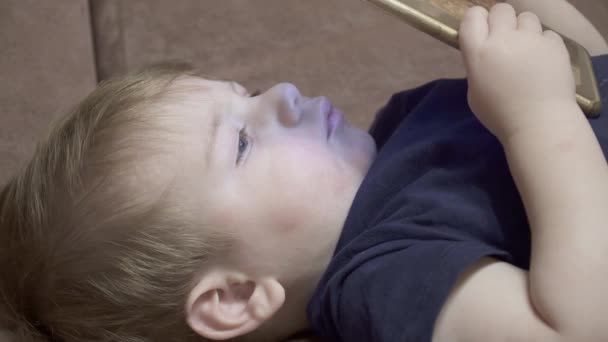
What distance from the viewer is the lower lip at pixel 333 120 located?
0.74m

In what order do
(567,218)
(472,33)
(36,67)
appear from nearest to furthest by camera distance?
1. (567,218)
2. (472,33)
3. (36,67)

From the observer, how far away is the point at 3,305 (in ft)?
2.46

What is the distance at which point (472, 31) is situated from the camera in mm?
651

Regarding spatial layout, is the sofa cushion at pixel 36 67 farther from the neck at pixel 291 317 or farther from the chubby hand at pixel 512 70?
the chubby hand at pixel 512 70

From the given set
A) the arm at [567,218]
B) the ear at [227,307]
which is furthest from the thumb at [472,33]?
the ear at [227,307]

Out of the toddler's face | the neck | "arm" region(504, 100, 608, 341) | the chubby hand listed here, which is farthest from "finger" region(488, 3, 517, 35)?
the neck

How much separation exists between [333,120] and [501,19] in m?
0.22

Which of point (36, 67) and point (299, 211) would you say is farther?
point (36, 67)

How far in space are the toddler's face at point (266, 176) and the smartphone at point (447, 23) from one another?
0.51ft

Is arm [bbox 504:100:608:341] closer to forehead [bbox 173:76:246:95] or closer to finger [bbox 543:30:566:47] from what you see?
finger [bbox 543:30:566:47]

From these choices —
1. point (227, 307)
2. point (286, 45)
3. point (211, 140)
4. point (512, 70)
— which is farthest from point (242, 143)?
point (286, 45)

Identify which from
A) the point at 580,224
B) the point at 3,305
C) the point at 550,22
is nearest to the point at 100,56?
the point at 3,305

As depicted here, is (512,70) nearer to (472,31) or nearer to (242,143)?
(472,31)

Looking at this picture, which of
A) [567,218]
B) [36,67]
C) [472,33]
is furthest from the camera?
[36,67]
